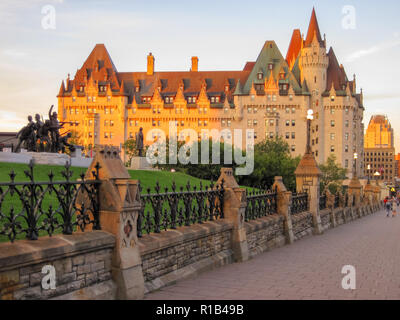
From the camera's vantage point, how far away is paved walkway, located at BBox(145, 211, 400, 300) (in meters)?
8.34

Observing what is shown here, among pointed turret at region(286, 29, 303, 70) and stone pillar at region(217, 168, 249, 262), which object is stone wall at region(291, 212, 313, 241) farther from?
pointed turret at region(286, 29, 303, 70)

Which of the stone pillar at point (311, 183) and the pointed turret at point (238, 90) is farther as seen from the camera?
the pointed turret at point (238, 90)

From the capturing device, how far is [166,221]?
9477mm

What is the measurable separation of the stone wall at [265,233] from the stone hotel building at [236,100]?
318 feet

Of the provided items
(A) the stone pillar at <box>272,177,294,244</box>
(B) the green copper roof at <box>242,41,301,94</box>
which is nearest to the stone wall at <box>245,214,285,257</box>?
(A) the stone pillar at <box>272,177,294,244</box>

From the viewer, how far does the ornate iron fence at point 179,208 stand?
8.89m

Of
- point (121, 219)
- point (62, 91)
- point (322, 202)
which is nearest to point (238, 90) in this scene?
point (62, 91)

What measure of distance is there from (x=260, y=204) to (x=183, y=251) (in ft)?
18.5

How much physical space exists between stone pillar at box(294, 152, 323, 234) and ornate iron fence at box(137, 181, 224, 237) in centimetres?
936

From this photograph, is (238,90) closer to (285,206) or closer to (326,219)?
(326,219)

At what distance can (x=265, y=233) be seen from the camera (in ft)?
47.0
